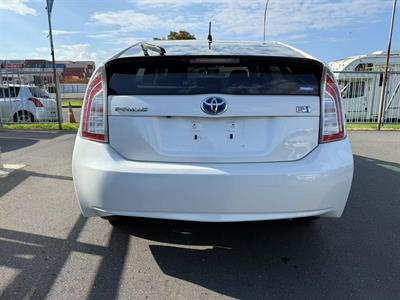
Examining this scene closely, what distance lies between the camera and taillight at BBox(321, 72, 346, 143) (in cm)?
250

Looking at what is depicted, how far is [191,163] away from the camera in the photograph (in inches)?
93.0

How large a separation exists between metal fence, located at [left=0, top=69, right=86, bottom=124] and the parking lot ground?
690 cm

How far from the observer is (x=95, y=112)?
249 cm

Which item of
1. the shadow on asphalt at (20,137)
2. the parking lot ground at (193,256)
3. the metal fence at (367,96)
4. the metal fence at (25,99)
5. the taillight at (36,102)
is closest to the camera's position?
the parking lot ground at (193,256)

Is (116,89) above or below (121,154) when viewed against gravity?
above

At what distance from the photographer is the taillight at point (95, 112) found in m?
2.46

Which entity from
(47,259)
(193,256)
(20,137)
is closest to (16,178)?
(47,259)

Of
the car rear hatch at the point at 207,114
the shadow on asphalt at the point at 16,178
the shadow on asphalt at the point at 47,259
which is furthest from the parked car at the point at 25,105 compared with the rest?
the car rear hatch at the point at 207,114

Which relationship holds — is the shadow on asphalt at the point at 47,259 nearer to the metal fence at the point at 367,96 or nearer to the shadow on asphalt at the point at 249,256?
the shadow on asphalt at the point at 249,256

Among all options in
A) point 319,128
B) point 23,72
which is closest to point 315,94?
point 319,128

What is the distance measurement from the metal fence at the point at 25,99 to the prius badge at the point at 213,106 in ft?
29.7

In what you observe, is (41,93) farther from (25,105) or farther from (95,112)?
(95,112)

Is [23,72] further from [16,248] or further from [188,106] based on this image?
[188,106]

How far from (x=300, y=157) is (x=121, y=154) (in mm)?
1239
